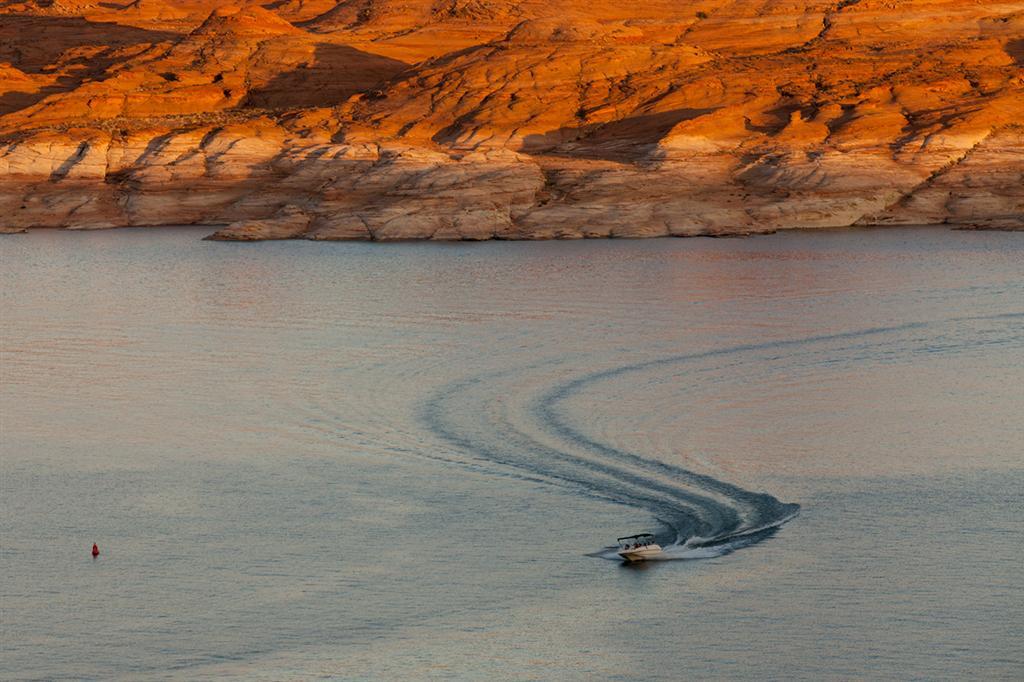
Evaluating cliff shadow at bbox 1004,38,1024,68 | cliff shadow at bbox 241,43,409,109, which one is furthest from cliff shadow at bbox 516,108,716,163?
cliff shadow at bbox 1004,38,1024,68

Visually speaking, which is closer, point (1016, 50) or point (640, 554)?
point (640, 554)

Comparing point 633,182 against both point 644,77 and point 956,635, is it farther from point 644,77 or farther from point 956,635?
point 956,635

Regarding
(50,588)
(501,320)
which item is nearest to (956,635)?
(50,588)

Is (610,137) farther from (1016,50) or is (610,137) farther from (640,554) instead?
(640,554)

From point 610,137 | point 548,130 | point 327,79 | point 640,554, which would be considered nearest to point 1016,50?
point 610,137

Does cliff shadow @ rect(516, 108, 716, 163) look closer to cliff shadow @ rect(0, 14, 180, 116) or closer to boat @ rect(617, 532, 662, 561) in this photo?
cliff shadow @ rect(0, 14, 180, 116)

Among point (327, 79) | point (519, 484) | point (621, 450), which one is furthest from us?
point (327, 79)
